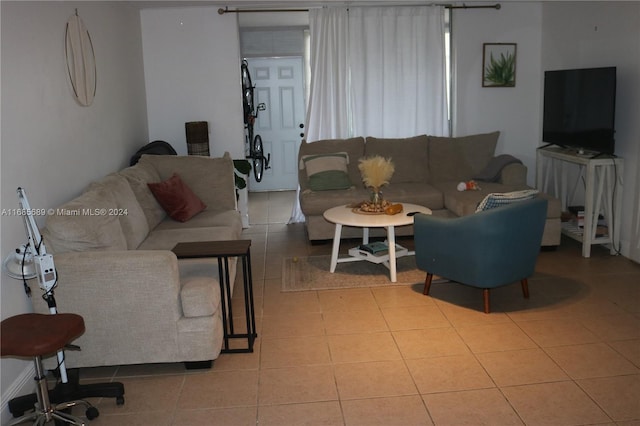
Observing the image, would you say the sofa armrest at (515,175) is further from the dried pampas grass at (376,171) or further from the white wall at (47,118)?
the white wall at (47,118)

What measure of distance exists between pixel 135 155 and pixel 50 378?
2872 millimetres

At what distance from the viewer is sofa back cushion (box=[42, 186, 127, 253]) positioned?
3209 mm

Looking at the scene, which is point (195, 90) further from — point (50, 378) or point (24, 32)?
point (50, 378)

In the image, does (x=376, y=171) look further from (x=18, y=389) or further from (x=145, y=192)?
(x=18, y=389)

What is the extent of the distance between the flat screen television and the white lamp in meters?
4.43

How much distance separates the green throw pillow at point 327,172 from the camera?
5934 mm

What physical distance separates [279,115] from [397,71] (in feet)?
8.92

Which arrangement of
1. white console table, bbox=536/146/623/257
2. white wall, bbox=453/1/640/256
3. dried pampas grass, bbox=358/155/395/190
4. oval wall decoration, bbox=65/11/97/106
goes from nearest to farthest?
oval wall decoration, bbox=65/11/97/106
dried pampas grass, bbox=358/155/395/190
white console table, bbox=536/146/623/257
white wall, bbox=453/1/640/256

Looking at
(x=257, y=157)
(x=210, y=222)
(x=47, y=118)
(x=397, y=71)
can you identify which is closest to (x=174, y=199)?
(x=210, y=222)

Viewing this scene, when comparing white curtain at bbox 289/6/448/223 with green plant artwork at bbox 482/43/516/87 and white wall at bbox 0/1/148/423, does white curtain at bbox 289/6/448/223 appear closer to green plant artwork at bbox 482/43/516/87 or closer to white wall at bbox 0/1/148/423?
green plant artwork at bbox 482/43/516/87

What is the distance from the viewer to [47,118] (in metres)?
3.64

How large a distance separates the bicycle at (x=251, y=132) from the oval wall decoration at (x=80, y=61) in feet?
11.7

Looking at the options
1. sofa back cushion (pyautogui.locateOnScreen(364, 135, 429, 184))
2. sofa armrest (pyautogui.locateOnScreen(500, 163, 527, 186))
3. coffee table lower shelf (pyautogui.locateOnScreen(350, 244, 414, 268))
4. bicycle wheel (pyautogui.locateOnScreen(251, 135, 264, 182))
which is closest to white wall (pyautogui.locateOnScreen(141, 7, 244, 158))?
sofa back cushion (pyautogui.locateOnScreen(364, 135, 429, 184))

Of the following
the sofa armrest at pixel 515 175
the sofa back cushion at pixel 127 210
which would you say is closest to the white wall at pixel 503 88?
the sofa armrest at pixel 515 175
